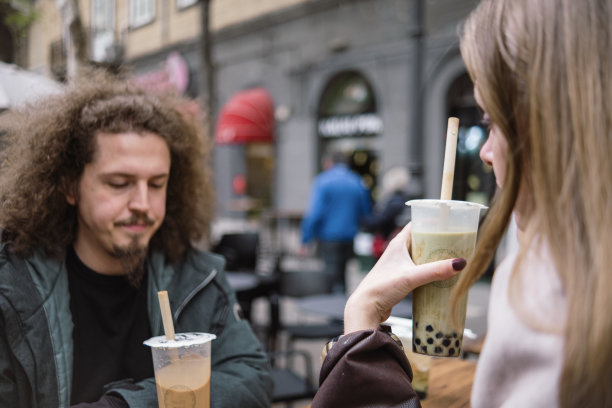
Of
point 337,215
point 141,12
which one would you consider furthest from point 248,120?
point 337,215

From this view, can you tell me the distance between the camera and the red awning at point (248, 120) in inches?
488

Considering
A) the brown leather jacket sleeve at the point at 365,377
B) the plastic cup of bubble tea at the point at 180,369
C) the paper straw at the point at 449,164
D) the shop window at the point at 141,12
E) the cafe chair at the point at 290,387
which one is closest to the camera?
the brown leather jacket sleeve at the point at 365,377

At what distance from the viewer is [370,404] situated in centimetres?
118

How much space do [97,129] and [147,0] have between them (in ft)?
22.2

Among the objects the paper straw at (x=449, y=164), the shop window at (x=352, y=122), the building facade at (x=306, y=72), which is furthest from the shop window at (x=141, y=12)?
the paper straw at (x=449, y=164)

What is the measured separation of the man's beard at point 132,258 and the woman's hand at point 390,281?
1.00 metres

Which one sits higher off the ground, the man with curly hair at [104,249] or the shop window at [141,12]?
the shop window at [141,12]

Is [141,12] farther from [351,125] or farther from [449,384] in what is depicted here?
[449,384]

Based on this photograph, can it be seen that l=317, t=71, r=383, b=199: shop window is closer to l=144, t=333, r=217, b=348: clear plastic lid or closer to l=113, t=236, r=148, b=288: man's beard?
l=113, t=236, r=148, b=288: man's beard

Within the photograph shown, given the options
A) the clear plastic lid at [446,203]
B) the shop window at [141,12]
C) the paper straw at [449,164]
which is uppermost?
the shop window at [141,12]

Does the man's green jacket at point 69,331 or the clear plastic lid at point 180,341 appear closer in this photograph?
the clear plastic lid at point 180,341

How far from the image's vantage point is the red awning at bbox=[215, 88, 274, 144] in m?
12.4

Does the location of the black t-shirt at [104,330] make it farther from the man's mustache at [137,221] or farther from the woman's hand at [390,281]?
the woman's hand at [390,281]

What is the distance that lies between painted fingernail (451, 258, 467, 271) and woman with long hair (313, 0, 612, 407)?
220 millimetres
